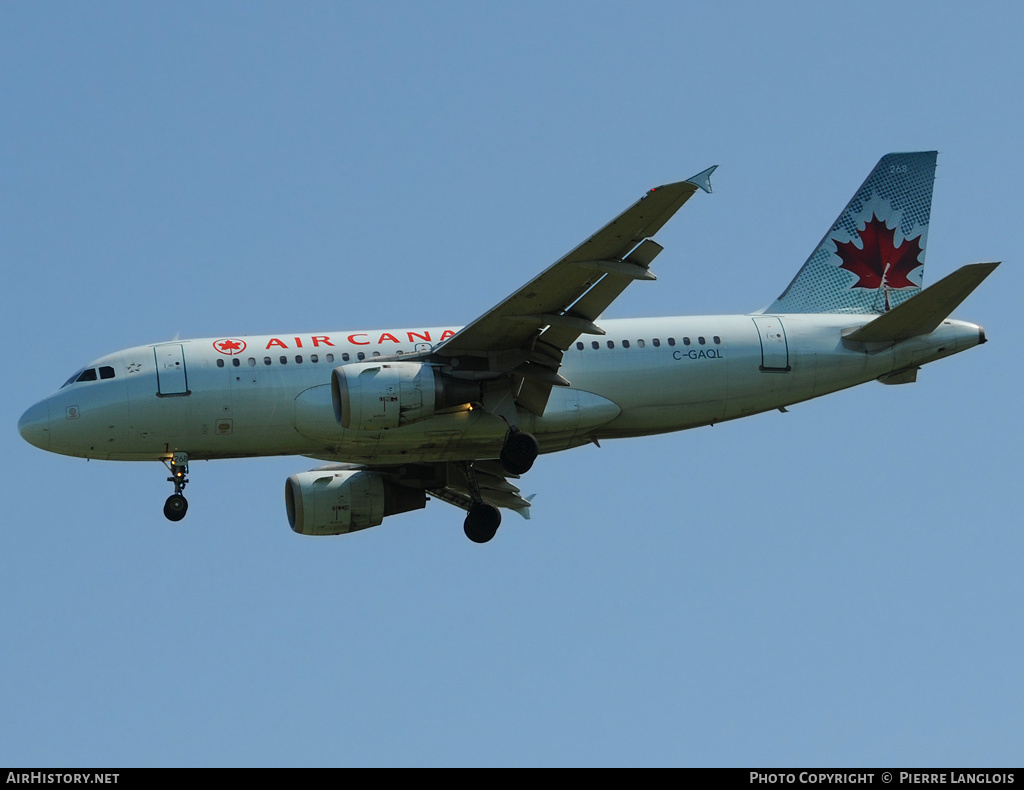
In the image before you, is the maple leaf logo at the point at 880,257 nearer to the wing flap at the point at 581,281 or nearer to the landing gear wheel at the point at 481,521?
the wing flap at the point at 581,281

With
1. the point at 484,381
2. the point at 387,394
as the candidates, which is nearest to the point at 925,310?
the point at 484,381

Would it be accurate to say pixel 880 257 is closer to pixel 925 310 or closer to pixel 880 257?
pixel 880 257

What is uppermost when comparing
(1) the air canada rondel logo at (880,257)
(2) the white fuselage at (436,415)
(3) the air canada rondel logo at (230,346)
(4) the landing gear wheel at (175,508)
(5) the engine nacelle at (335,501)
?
(1) the air canada rondel logo at (880,257)

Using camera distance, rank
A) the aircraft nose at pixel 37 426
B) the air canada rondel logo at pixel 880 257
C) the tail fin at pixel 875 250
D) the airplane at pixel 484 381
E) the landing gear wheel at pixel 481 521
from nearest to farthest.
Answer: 1. the airplane at pixel 484 381
2. the aircraft nose at pixel 37 426
3. the landing gear wheel at pixel 481 521
4. the tail fin at pixel 875 250
5. the air canada rondel logo at pixel 880 257

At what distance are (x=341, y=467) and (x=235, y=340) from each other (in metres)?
5.23

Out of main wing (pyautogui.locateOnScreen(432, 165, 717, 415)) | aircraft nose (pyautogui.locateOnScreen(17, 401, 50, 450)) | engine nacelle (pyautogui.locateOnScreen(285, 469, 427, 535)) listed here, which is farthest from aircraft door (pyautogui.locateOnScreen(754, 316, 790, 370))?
aircraft nose (pyautogui.locateOnScreen(17, 401, 50, 450))

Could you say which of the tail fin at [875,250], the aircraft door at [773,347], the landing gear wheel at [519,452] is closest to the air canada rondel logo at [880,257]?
the tail fin at [875,250]

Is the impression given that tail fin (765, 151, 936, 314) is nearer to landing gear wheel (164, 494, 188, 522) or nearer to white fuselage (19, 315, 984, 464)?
white fuselage (19, 315, 984, 464)

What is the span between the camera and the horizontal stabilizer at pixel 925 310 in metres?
36.0

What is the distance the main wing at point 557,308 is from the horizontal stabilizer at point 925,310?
7.11 m

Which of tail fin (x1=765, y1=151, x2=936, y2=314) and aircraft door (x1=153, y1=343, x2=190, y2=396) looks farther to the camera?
tail fin (x1=765, y1=151, x2=936, y2=314)

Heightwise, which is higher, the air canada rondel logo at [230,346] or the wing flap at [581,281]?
the air canada rondel logo at [230,346]

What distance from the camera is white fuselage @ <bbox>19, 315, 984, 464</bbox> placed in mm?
35281

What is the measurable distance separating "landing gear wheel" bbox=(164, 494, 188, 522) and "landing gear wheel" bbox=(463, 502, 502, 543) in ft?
23.4
